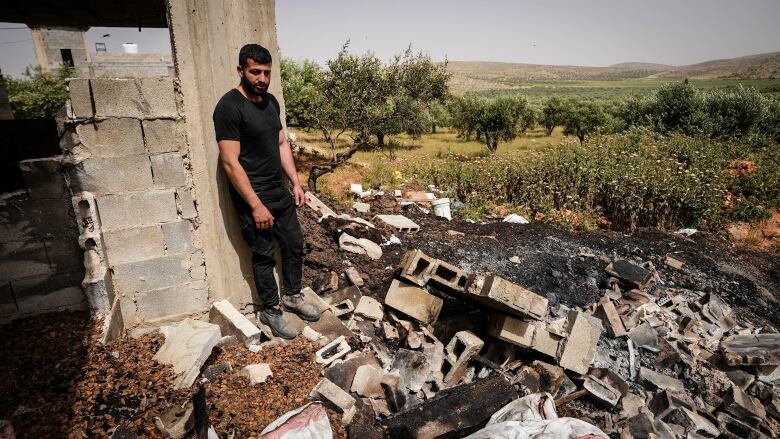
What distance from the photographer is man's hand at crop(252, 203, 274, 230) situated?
10.4 feet

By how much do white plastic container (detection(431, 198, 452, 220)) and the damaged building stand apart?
3724 millimetres

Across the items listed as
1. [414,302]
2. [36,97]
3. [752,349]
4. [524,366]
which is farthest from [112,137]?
[36,97]

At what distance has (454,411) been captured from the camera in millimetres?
2855

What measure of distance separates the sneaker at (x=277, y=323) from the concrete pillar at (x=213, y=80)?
1.55 ft

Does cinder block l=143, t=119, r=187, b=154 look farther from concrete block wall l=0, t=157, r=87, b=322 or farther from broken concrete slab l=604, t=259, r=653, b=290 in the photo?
broken concrete slab l=604, t=259, r=653, b=290

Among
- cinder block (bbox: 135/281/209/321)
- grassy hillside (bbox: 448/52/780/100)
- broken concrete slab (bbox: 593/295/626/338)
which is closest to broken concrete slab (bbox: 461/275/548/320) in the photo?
broken concrete slab (bbox: 593/295/626/338)

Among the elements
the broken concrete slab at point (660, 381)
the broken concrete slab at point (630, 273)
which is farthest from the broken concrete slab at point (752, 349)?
the broken concrete slab at point (630, 273)

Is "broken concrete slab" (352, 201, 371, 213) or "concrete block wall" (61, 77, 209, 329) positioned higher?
"concrete block wall" (61, 77, 209, 329)

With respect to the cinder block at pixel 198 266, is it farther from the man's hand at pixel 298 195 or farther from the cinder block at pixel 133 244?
the man's hand at pixel 298 195

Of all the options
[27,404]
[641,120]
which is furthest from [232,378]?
[641,120]

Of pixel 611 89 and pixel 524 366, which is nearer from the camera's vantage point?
pixel 524 366

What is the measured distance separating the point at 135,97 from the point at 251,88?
3.03 ft

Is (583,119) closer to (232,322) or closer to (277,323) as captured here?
(277,323)

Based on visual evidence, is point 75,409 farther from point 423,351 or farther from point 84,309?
point 423,351
